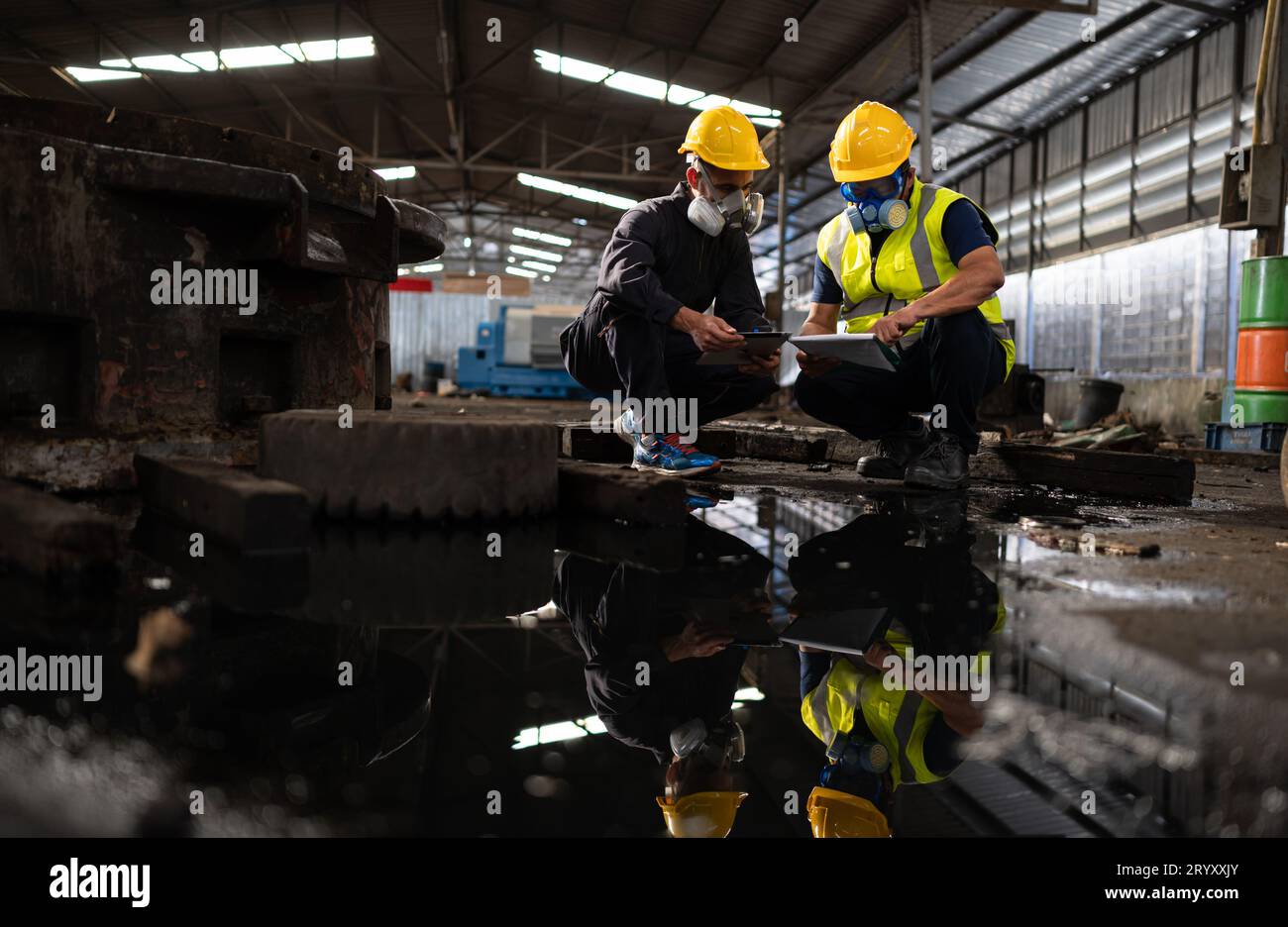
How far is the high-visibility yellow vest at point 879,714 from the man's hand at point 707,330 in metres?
1.98

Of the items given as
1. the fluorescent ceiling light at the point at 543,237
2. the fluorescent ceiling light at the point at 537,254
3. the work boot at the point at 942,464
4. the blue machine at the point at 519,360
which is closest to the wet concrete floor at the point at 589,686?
the work boot at the point at 942,464

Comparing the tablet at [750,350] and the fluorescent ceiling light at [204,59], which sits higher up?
the fluorescent ceiling light at [204,59]

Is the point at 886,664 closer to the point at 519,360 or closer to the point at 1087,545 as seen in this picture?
the point at 1087,545

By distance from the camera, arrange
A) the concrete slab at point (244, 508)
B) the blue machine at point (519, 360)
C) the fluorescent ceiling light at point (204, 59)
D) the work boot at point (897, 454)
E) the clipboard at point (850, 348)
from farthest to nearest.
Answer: the blue machine at point (519, 360)
the fluorescent ceiling light at point (204, 59)
the work boot at point (897, 454)
the clipboard at point (850, 348)
the concrete slab at point (244, 508)

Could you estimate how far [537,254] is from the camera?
2652 cm

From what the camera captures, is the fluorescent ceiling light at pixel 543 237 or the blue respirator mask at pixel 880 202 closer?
the blue respirator mask at pixel 880 202

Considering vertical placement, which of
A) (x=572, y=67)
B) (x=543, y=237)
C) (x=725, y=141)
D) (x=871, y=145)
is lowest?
(x=871, y=145)

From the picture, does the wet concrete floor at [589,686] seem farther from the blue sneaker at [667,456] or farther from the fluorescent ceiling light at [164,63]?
the fluorescent ceiling light at [164,63]

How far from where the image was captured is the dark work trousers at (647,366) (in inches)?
141

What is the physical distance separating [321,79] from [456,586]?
45.3ft

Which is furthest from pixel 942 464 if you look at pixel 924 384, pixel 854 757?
pixel 854 757

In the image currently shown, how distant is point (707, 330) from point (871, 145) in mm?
876

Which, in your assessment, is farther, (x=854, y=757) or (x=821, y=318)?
(x=821, y=318)

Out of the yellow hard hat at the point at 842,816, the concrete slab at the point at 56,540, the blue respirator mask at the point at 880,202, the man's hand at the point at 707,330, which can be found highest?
the blue respirator mask at the point at 880,202
